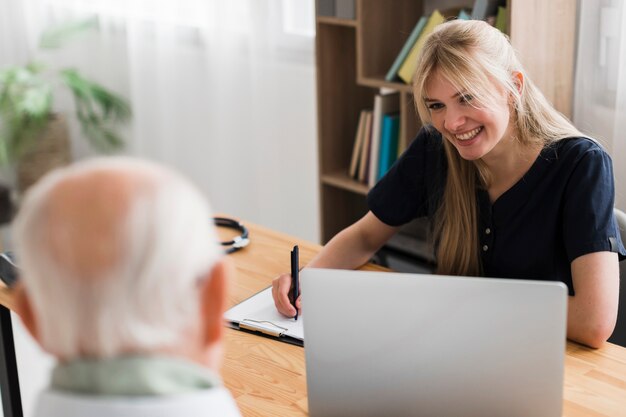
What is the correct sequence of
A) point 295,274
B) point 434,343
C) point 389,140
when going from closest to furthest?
point 434,343
point 295,274
point 389,140

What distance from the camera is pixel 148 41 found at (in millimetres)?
4145

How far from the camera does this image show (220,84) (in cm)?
383

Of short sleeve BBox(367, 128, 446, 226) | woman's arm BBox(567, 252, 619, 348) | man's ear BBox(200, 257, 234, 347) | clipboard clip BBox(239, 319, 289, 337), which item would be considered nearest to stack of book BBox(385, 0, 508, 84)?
short sleeve BBox(367, 128, 446, 226)

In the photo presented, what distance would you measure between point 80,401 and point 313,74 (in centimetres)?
292

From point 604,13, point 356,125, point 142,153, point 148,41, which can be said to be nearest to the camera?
point 604,13

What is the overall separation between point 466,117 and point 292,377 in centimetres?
64

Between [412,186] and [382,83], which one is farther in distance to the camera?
[382,83]

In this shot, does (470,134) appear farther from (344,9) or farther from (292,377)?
(344,9)

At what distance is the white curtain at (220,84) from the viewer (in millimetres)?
3588

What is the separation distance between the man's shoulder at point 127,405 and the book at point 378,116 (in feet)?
7.87

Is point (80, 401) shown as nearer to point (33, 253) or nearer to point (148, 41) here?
point (33, 253)

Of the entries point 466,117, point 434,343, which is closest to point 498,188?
point 466,117

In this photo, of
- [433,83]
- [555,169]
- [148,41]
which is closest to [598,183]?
[555,169]

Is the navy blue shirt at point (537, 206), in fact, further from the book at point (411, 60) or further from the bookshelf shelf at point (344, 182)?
the bookshelf shelf at point (344, 182)
